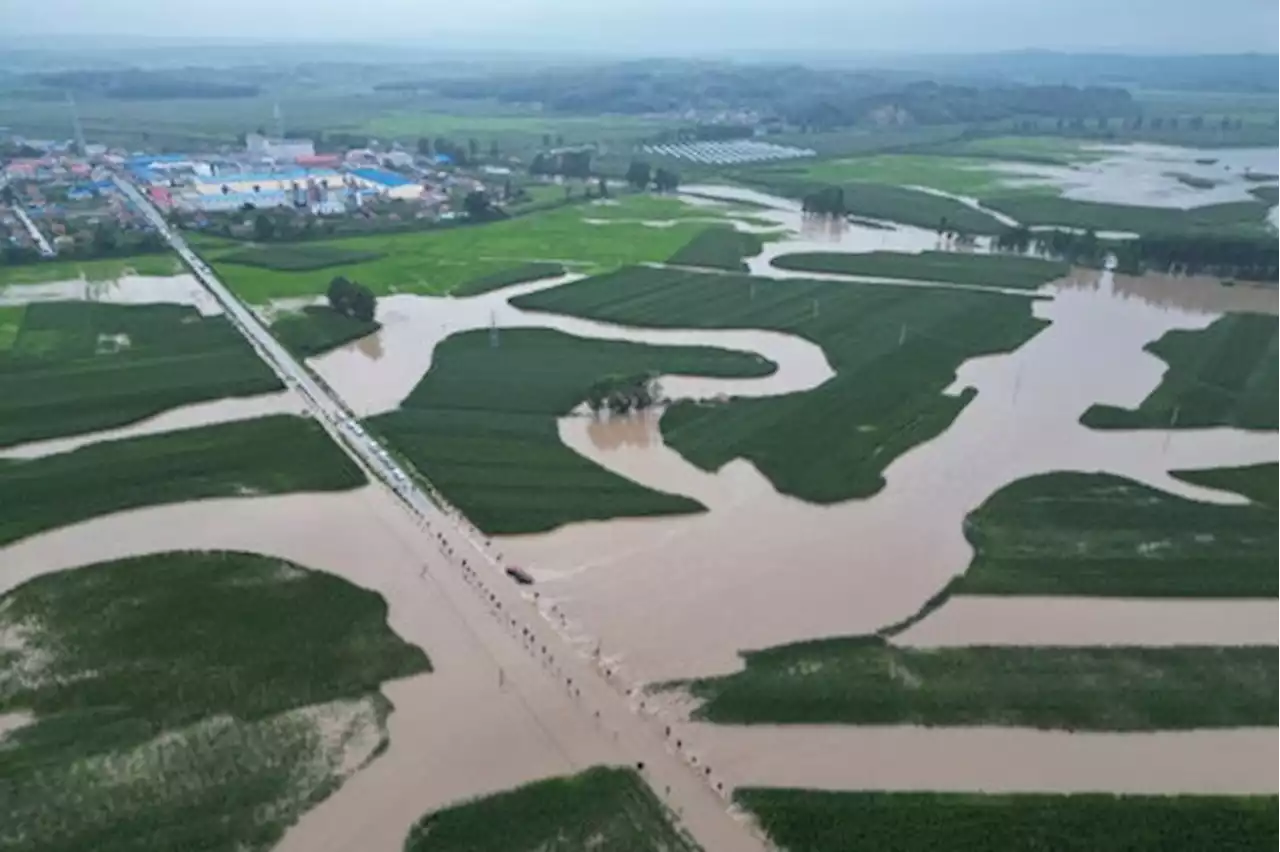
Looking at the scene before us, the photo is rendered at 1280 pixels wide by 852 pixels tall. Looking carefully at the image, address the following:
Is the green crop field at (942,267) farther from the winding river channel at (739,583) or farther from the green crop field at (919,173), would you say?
the green crop field at (919,173)

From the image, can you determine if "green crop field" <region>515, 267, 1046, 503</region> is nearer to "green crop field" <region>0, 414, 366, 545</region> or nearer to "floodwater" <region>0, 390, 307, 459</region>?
"green crop field" <region>0, 414, 366, 545</region>

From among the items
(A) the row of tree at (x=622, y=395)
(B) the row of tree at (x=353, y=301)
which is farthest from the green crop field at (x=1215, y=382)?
(B) the row of tree at (x=353, y=301)

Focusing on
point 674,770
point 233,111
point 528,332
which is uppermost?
point 233,111

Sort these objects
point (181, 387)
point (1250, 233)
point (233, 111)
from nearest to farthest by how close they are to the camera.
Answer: point (181, 387) < point (1250, 233) < point (233, 111)

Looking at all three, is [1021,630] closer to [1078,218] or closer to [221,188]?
[1078,218]

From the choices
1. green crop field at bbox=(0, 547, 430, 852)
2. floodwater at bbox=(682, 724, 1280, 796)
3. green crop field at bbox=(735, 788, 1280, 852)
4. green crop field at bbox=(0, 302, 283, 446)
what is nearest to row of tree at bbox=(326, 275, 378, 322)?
green crop field at bbox=(0, 302, 283, 446)

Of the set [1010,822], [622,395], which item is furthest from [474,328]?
[1010,822]

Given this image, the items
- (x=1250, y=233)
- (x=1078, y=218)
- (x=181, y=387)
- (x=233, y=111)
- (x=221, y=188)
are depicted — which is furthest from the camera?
(x=233, y=111)

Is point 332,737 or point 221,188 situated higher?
point 221,188

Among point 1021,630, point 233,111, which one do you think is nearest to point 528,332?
point 1021,630
